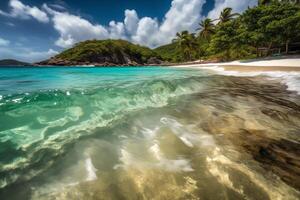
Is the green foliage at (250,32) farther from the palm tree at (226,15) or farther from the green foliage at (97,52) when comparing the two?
the green foliage at (97,52)

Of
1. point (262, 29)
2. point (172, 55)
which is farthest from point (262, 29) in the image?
point (172, 55)

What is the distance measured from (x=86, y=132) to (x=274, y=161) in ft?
12.2

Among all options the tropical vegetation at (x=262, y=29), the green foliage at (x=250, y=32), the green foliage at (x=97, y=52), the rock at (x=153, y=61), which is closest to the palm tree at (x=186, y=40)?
the green foliage at (x=250, y=32)

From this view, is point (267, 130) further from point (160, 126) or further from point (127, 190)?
point (127, 190)

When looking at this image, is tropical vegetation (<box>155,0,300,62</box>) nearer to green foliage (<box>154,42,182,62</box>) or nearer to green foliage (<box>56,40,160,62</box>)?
green foliage (<box>154,42,182,62</box>)

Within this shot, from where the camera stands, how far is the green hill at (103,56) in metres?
85.1

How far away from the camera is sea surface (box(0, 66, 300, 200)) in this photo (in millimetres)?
2285

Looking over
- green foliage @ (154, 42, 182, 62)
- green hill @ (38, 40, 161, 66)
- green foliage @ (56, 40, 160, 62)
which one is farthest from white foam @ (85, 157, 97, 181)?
green foliage @ (56, 40, 160, 62)

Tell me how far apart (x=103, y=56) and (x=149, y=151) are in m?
93.2

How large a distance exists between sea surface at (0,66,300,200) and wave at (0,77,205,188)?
24mm

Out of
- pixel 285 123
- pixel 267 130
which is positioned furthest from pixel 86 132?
pixel 285 123

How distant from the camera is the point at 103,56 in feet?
296

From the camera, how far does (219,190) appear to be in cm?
224

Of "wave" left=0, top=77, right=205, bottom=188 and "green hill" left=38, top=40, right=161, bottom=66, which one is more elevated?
"green hill" left=38, top=40, right=161, bottom=66
